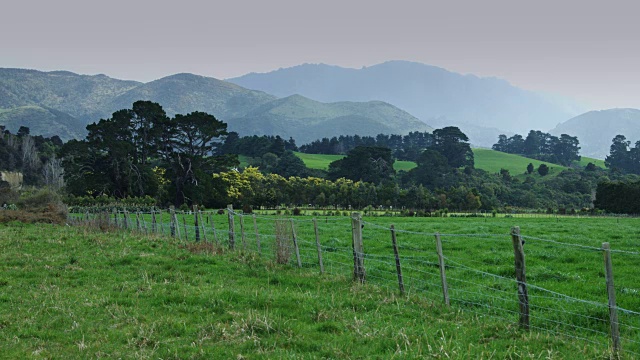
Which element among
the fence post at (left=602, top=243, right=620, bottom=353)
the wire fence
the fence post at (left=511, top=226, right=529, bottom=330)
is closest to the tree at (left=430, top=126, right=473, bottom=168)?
the wire fence

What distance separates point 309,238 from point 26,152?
129 metres

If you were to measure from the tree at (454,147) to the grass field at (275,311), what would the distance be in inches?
6561

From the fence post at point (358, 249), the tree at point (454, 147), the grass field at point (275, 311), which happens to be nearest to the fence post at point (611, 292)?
the grass field at point (275, 311)

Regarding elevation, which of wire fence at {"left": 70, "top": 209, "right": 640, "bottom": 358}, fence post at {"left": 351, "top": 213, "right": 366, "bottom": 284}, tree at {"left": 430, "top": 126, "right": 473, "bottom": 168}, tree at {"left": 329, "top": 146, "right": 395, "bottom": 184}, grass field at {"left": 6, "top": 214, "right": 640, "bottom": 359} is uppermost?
tree at {"left": 430, "top": 126, "right": 473, "bottom": 168}

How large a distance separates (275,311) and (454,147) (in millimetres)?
180528

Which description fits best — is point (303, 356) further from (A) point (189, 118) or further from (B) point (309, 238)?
(A) point (189, 118)

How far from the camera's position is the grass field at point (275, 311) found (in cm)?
783

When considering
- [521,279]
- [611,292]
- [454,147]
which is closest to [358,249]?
[521,279]

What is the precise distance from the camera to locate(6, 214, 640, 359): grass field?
783 cm

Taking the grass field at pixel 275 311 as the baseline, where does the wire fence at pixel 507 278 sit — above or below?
below

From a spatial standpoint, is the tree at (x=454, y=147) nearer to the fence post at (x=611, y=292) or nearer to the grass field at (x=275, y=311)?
the grass field at (x=275, y=311)

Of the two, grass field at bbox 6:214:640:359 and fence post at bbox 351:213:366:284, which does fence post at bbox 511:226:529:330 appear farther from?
fence post at bbox 351:213:366:284

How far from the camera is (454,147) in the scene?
18312cm

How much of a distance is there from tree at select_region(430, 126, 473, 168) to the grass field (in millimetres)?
166661
